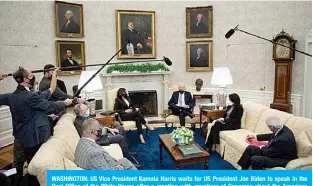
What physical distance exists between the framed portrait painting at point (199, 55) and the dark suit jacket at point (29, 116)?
5398mm

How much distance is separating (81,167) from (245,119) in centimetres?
333

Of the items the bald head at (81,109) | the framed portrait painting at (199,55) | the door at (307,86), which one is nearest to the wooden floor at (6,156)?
the bald head at (81,109)

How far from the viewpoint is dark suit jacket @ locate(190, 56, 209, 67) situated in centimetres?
775

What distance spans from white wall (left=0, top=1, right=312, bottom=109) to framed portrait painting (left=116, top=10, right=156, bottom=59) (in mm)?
199

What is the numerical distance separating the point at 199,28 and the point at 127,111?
12.1 feet

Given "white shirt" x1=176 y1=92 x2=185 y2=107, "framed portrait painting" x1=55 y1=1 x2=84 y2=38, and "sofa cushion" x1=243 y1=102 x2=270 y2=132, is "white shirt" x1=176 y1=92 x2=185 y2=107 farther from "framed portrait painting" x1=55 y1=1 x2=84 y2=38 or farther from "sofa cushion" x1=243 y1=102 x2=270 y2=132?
"framed portrait painting" x1=55 y1=1 x2=84 y2=38

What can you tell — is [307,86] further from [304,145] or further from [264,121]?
[304,145]

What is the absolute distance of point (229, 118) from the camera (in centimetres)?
473

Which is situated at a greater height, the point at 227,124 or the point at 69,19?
the point at 69,19

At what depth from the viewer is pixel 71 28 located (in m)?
6.57

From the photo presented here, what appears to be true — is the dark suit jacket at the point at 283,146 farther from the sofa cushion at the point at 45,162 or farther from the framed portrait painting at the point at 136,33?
the framed portrait painting at the point at 136,33

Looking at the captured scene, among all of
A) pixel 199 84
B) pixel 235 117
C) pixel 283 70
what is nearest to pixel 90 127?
pixel 235 117

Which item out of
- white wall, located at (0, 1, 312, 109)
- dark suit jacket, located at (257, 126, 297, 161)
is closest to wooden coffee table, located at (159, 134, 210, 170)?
dark suit jacket, located at (257, 126, 297, 161)

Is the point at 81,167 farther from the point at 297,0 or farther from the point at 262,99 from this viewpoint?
the point at 297,0
